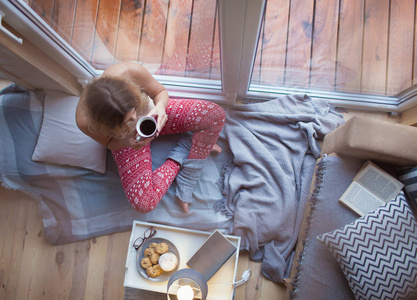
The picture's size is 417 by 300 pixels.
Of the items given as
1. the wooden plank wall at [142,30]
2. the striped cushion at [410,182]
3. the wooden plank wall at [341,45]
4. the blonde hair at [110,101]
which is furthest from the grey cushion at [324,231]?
the blonde hair at [110,101]

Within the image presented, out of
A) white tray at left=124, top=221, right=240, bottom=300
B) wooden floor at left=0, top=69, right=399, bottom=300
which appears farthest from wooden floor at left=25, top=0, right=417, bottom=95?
white tray at left=124, top=221, right=240, bottom=300

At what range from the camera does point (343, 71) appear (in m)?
1.36

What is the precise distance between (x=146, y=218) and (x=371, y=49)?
4.25 ft

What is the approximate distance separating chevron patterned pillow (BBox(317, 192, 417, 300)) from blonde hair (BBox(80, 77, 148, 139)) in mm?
896

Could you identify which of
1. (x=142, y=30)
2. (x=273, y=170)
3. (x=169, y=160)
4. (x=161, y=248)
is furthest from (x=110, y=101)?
(x=273, y=170)

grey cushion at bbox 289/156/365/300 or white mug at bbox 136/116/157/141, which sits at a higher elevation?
white mug at bbox 136/116/157/141

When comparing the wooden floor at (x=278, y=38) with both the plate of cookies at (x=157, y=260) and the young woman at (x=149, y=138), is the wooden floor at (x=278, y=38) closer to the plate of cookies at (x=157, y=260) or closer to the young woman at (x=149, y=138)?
the young woman at (x=149, y=138)

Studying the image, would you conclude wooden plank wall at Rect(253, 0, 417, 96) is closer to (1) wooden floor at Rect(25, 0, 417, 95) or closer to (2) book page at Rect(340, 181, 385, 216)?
(1) wooden floor at Rect(25, 0, 417, 95)

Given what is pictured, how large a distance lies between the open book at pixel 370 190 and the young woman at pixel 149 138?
0.65 metres

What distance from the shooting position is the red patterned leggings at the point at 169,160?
134cm

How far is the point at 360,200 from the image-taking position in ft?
3.97

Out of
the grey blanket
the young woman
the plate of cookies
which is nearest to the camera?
the young woman

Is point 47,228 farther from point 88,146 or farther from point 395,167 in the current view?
point 395,167

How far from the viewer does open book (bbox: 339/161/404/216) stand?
1.20 meters
